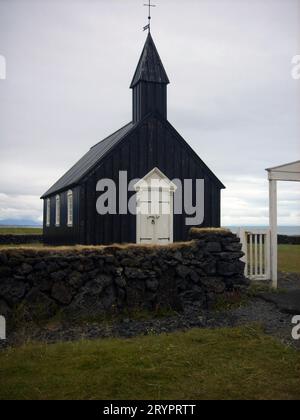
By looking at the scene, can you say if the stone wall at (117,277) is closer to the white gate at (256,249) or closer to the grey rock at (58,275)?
the grey rock at (58,275)

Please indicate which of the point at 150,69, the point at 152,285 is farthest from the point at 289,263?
the point at 150,69

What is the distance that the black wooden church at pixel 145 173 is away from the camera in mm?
16891

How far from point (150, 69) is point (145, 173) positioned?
16.7 ft

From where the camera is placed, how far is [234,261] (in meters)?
11.6

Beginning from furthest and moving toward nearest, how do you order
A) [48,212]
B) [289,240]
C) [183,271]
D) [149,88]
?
[289,240] < [48,212] < [149,88] < [183,271]

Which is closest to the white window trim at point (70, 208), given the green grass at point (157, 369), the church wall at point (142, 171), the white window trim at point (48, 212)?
the church wall at point (142, 171)

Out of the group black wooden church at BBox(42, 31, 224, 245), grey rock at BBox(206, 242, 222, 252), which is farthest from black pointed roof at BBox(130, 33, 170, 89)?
grey rock at BBox(206, 242, 222, 252)

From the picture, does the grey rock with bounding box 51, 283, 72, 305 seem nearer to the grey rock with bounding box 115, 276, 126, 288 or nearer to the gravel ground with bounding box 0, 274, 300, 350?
the gravel ground with bounding box 0, 274, 300, 350

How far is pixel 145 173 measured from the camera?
17.8 m

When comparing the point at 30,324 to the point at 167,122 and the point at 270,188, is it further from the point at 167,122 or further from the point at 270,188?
the point at 167,122

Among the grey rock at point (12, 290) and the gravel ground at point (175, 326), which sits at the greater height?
the grey rock at point (12, 290)

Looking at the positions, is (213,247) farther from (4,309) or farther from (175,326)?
(4,309)

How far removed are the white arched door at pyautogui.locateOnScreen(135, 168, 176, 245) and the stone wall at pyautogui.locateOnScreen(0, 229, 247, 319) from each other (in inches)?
244
